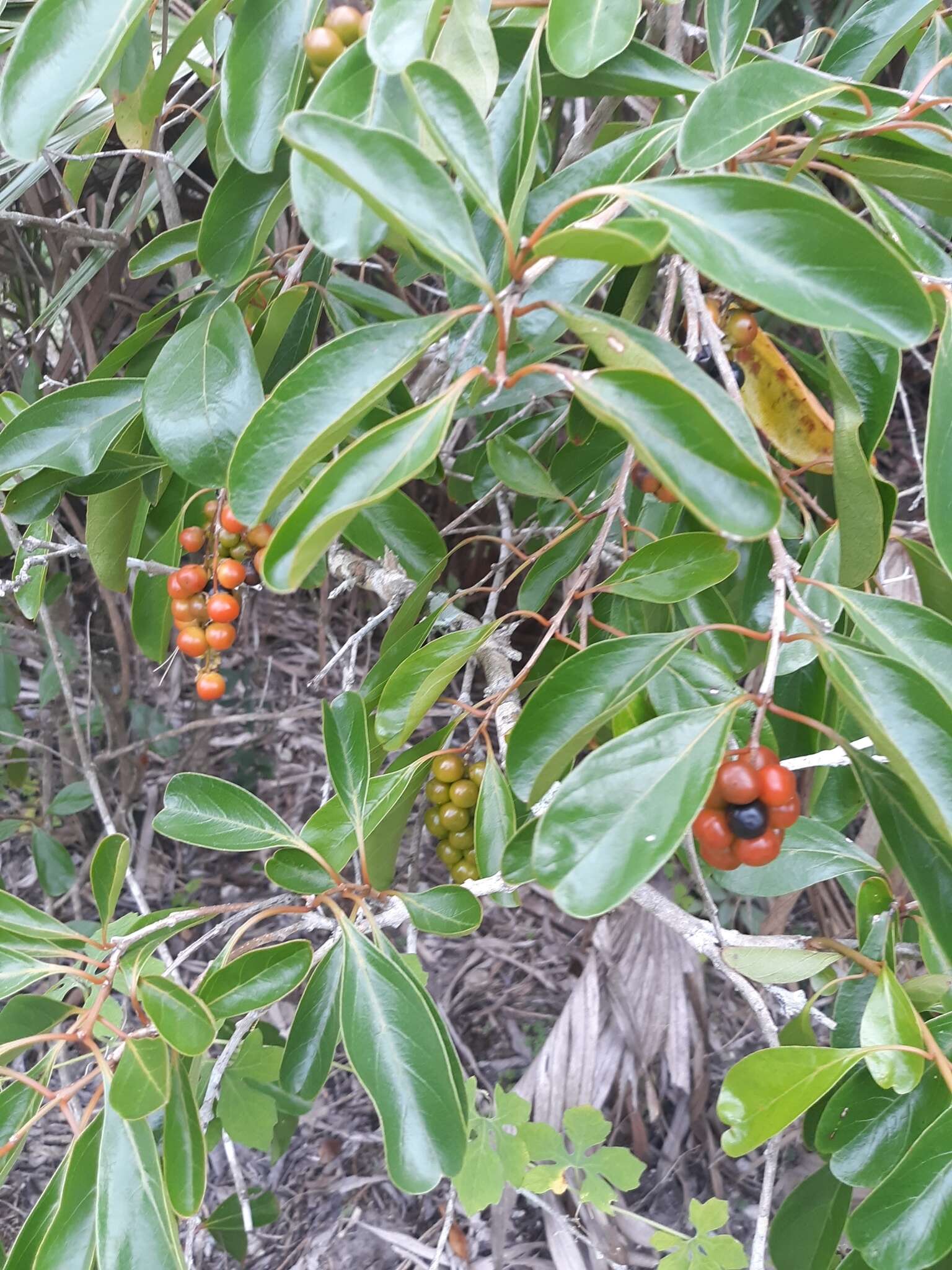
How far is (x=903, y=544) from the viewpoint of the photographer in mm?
830

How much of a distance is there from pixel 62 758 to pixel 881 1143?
1.77 metres

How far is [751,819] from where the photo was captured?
1.81 feet

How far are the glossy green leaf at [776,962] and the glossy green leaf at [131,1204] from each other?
1.60 ft

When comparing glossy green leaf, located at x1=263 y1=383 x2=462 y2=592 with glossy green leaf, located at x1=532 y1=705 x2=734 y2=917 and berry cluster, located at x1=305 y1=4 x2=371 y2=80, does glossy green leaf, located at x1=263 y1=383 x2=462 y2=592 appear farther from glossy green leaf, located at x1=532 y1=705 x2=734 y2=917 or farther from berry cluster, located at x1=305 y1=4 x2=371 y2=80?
berry cluster, located at x1=305 y1=4 x2=371 y2=80

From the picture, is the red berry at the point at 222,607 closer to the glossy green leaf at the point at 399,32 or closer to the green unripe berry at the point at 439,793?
the green unripe berry at the point at 439,793

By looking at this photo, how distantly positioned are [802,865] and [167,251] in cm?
94

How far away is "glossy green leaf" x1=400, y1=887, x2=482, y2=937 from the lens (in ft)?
2.53

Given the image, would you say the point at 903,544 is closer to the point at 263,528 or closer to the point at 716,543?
the point at 716,543

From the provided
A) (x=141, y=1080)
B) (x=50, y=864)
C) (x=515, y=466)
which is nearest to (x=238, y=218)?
(x=515, y=466)

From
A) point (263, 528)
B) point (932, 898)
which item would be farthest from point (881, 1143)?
point (263, 528)

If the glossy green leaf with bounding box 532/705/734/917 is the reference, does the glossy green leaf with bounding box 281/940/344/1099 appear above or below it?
below

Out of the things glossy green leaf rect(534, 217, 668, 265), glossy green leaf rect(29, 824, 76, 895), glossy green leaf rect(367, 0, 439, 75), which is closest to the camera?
glossy green leaf rect(534, 217, 668, 265)

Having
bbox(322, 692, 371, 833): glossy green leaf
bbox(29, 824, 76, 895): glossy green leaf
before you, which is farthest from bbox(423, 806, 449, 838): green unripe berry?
bbox(29, 824, 76, 895): glossy green leaf

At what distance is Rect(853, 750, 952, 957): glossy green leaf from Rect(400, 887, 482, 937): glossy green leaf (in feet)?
1.15
